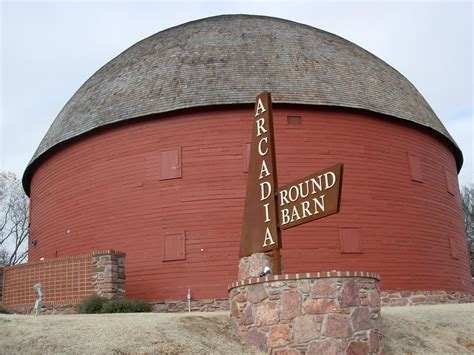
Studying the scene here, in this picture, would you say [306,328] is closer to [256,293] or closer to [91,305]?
[256,293]

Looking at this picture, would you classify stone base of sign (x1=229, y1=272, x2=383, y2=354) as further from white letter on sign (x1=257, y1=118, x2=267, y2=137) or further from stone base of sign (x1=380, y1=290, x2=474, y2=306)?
stone base of sign (x1=380, y1=290, x2=474, y2=306)

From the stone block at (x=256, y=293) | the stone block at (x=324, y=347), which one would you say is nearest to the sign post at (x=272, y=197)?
the stone block at (x=256, y=293)

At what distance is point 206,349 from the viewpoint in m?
8.73

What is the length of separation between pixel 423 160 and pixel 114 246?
31.0ft

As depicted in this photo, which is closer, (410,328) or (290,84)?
(410,328)

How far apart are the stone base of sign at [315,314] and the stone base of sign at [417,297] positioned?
6590 mm

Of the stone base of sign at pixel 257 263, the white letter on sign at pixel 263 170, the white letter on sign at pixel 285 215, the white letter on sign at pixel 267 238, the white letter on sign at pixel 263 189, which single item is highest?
the white letter on sign at pixel 263 170

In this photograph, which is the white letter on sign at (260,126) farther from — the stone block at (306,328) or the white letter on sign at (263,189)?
the stone block at (306,328)

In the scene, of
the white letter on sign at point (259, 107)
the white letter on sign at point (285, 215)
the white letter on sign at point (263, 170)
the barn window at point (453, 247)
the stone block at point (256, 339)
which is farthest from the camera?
the barn window at point (453, 247)

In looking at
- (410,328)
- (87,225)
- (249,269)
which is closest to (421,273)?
(410,328)

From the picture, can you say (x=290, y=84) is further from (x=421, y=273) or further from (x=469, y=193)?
(x=469, y=193)

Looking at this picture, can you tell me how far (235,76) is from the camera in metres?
16.8

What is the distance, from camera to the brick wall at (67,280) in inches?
558

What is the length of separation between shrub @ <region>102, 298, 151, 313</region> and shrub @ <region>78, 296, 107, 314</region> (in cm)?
27
